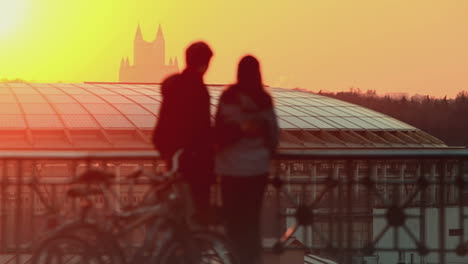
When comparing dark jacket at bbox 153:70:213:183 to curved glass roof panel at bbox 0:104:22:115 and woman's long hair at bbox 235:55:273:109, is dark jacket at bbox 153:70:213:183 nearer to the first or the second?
woman's long hair at bbox 235:55:273:109

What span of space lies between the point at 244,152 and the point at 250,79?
0.62 m

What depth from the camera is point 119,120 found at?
44719mm

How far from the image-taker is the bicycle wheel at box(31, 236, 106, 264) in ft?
30.1

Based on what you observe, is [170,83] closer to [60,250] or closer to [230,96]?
[230,96]

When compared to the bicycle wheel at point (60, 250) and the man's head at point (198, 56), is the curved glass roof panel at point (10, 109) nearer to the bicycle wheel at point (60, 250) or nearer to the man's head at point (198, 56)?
the man's head at point (198, 56)

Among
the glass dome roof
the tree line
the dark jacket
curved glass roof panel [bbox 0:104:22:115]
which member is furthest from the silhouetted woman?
the tree line

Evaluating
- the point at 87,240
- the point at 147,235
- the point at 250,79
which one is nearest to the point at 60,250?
the point at 87,240

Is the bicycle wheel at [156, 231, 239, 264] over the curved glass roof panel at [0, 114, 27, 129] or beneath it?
over

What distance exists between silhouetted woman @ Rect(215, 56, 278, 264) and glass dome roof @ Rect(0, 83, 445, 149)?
31.7 meters

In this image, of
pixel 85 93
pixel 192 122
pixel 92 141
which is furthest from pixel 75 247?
pixel 85 93

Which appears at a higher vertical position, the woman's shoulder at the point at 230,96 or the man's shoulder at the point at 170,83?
the man's shoulder at the point at 170,83

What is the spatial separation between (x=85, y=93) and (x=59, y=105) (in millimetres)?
3365

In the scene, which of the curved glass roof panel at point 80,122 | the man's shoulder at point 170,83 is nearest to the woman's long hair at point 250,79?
the man's shoulder at point 170,83

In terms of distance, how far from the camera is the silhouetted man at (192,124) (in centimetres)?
978
